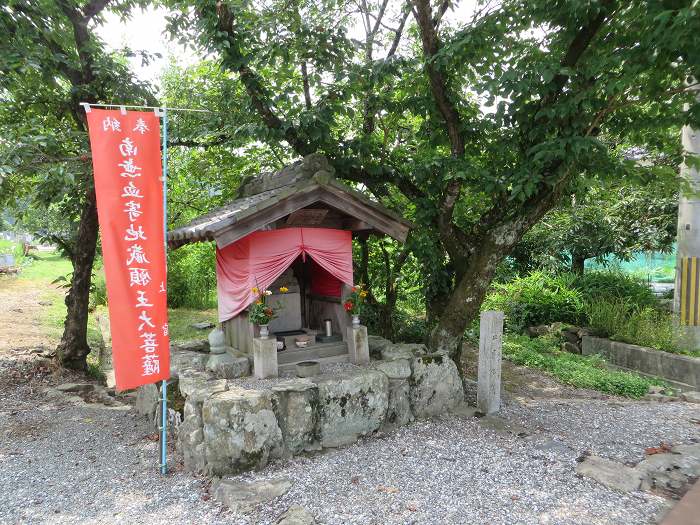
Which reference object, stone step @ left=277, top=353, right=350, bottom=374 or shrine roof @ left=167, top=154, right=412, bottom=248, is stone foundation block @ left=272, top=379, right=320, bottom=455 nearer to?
stone step @ left=277, top=353, right=350, bottom=374

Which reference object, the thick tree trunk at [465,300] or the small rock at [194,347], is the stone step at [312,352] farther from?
the small rock at [194,347]

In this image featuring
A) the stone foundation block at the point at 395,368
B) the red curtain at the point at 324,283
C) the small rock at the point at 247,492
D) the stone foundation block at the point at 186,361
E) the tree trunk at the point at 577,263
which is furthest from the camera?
the tree trunk at the point at 577,263

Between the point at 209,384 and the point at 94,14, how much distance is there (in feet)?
22.6

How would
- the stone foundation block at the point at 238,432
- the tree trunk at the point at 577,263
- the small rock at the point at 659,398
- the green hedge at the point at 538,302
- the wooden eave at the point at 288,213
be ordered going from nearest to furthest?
1. the stone foundation block at the point at 238,432
2. the wooden eave at the point at 288,213
3. the small rock at the point at 659,398
4. the green hedge at the point at 538,302
5. the tree trunk at the point at 577,263

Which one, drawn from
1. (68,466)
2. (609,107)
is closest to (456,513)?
(68,466)

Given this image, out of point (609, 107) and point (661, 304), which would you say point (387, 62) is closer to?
point (609, 107)

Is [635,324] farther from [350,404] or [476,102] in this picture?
[350,404]

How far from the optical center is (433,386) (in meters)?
6.36

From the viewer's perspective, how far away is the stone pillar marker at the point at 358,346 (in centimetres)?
655

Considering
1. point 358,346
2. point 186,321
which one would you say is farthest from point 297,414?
point 186,321

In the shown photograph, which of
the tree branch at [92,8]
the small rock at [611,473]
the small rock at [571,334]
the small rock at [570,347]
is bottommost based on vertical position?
the small rock at [570,347]

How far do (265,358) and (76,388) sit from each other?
468 centimetres

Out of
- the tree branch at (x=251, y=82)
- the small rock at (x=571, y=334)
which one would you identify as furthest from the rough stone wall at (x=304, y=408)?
the small rock at (x=571, y=334)

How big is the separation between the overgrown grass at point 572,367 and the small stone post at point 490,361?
3.12m
